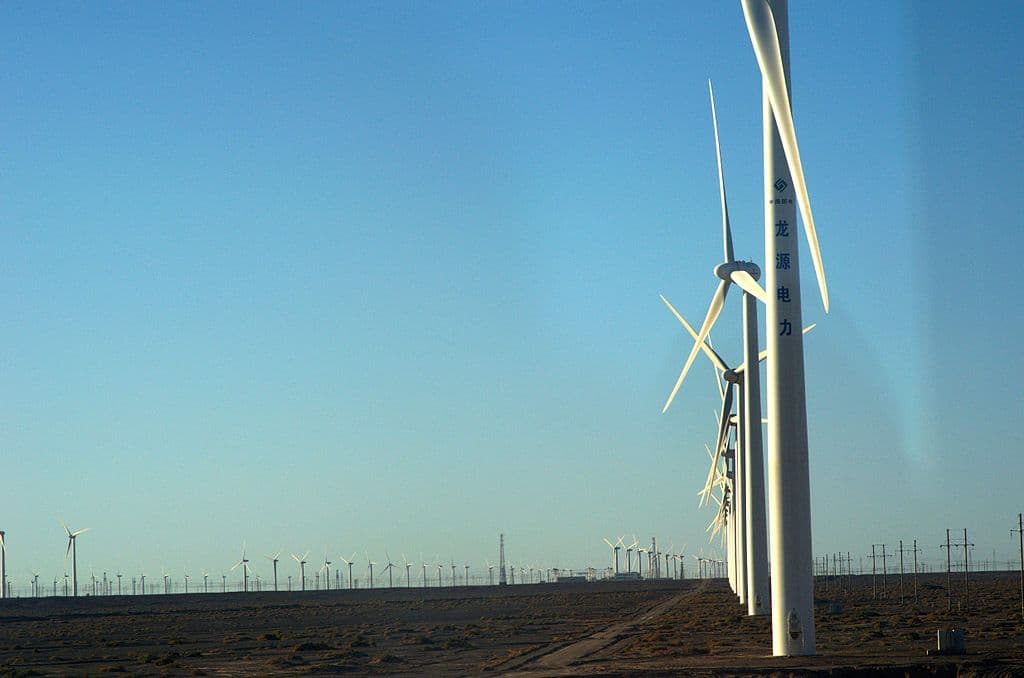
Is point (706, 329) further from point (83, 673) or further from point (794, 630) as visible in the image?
point (83, 673)

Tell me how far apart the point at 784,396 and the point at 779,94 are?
951 cm

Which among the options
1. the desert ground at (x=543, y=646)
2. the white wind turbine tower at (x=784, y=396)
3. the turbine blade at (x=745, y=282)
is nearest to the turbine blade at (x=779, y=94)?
the white wind turbine tower at (x=784, y=396)

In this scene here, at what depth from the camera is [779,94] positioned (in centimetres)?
3772

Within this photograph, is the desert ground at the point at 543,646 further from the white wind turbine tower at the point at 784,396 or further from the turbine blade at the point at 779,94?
the turbine blade at the point at 779,94

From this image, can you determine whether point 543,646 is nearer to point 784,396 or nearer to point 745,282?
point 745,282

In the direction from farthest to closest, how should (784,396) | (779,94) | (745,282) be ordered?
(745,282) < (784,396) < (779,94)

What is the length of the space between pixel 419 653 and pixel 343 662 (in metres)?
8.01

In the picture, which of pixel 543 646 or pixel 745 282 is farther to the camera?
pixel 543 646

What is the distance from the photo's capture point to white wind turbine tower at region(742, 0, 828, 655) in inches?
1606

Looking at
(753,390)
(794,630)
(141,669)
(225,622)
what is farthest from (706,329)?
(225,622)

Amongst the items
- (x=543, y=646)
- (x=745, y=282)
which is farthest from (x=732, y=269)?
(x=543, y=646)

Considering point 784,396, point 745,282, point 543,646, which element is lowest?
point 543,646

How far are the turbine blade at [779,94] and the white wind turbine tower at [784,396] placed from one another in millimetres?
43

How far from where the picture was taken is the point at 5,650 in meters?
83.4
